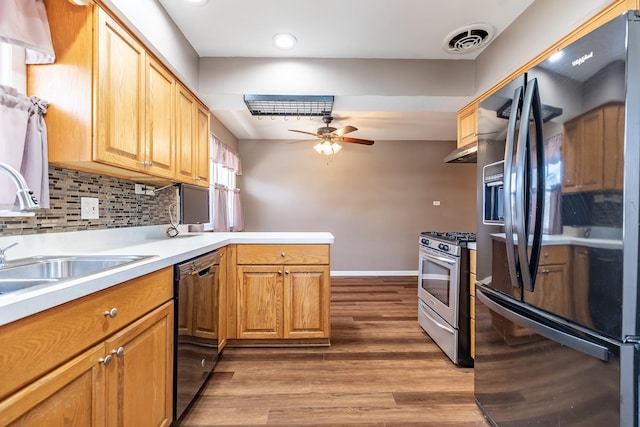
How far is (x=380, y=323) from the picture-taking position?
2955mm

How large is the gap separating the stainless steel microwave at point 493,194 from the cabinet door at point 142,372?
5.51 feet

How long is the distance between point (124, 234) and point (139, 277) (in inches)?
39.4

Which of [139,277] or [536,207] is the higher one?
[536,207]

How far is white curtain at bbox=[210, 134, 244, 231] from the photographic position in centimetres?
381

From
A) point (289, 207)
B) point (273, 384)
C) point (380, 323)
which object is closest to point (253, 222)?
point (289, 207)

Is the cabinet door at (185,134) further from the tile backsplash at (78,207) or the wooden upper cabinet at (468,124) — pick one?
the wooden upper cabinet at (468,124)

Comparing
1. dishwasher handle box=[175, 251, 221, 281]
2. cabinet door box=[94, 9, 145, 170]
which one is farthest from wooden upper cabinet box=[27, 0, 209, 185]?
Answer: dishwasher handle box=[175, 251, 221, 281]

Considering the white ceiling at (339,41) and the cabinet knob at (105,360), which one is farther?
the white ceiling at (339,41)

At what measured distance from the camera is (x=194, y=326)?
163 centimetres

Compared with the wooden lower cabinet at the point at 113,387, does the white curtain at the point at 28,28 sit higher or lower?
higher

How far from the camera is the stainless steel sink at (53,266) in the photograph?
1121mm

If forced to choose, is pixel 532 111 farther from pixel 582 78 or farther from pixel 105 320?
pixel 105 320

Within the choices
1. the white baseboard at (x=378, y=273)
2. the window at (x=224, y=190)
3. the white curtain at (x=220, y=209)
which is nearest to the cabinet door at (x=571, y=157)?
the window at (x=224, y=190)

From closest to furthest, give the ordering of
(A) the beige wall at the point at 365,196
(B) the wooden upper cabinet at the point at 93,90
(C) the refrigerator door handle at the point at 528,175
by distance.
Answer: (C) the refrigerator door handle at the point at 528,175 → (B) the wooden upper cabinet at the point at 93,90 → (A) the beige wall at the point at 365,196
